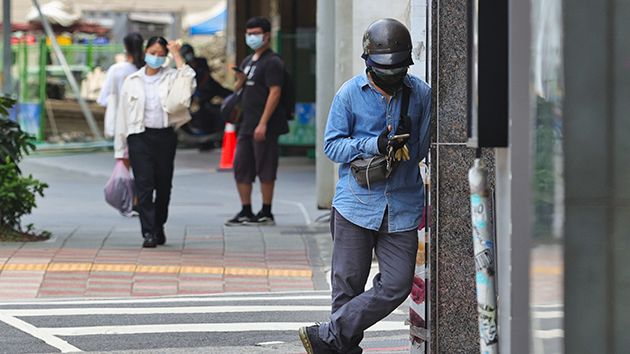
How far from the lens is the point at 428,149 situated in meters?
4.75

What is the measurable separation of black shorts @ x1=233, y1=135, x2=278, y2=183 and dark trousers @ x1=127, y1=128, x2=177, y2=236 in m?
1.40

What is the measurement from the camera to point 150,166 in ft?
28.0

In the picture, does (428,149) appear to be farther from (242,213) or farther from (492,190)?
(242,213)

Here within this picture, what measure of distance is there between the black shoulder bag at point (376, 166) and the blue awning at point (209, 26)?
27.5 metres

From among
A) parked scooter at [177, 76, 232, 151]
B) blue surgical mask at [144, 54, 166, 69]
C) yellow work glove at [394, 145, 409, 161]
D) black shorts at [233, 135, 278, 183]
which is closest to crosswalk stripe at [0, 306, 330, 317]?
yellow work glove at [394, 145, 409, 161]

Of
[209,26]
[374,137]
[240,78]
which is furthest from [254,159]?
Answer: [209,26]

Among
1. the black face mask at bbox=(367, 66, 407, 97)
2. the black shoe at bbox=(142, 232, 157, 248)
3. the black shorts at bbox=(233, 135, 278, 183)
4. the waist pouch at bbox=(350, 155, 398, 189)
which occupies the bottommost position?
the black shoe at bbox=(142, 232, 157, 248)

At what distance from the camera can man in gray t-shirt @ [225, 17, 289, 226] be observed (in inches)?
385

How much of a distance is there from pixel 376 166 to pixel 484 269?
1188 mm

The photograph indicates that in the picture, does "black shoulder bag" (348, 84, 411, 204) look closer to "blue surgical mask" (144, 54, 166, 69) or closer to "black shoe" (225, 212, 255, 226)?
"blue surgical mask" (144, 54, 166, 69)

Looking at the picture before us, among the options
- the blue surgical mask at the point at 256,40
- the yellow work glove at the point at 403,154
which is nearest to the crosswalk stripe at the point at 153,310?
the yellow work glove at the point at 403,154

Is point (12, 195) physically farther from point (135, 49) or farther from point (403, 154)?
point (403, 154)

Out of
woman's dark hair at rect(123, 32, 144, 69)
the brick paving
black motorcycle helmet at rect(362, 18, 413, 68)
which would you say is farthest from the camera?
woman's dark hair at rect(123, 32, 144, 69)

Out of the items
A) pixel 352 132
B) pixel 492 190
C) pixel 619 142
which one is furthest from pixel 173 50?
pixel 619 142
